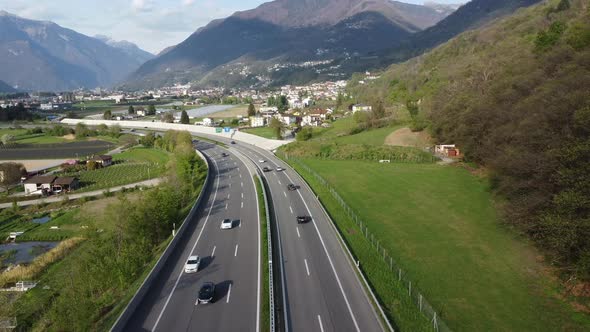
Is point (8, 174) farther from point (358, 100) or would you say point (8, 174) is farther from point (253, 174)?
point (358, 100)

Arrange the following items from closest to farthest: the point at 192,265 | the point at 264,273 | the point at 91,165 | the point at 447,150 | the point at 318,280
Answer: the point at 318,280, the point at 264,273, the point at 192,265, the point at 447,150, the point at 91,165

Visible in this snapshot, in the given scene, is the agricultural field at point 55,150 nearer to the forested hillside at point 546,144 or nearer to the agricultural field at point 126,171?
the agricultural field at point 126,171

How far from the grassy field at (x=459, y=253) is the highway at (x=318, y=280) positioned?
1.56 meters

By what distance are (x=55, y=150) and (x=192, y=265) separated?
8951 cm

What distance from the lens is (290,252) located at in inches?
1057

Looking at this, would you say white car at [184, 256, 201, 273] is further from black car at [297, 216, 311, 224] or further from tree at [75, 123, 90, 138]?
tree at [75, 123, 90, 138]

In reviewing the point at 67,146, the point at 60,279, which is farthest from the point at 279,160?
the point at 67,146

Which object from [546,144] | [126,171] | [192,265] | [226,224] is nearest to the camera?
[192,265]

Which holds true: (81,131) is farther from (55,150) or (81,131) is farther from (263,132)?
(263,132)

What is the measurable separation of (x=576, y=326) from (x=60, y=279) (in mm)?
32613

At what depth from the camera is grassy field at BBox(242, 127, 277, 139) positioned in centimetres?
9762

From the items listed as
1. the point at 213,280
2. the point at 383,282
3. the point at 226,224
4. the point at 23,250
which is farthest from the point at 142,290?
the point at 23,250

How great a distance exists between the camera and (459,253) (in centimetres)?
2712

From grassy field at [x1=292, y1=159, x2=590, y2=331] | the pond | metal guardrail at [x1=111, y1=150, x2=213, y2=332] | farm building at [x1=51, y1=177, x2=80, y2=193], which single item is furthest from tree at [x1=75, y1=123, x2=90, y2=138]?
metal guardrail at [x1=111, y1=150, x2=213, y2=332]
